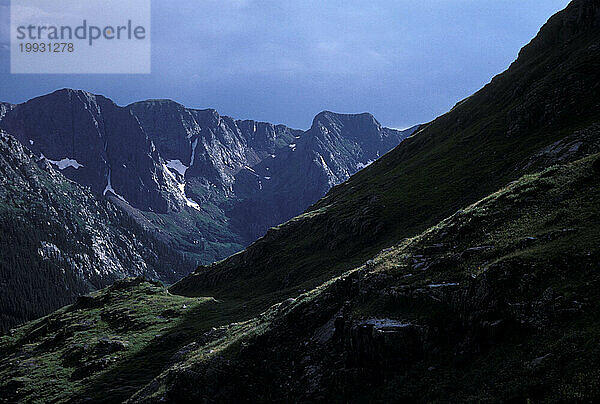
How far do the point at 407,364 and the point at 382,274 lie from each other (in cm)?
761

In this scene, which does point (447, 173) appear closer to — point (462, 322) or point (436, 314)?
point (436, 314)

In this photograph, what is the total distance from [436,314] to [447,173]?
152 feet

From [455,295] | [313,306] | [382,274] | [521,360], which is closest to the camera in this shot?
[521,360]

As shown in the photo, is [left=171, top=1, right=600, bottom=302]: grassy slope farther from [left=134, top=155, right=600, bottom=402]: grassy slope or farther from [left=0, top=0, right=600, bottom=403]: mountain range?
[left=134, top=155, right=600, bottom=402]: grassy slope

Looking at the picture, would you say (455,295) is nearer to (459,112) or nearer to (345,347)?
(345,347)

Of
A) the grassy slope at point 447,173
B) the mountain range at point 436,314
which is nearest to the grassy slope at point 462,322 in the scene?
the mountain range at point 436,314

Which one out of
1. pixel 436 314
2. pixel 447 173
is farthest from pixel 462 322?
pixel 447 173

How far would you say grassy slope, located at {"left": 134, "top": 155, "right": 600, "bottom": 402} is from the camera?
14.3 m

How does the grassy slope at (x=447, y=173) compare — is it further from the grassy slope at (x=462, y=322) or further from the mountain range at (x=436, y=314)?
the grassy slope at (x=462, y=322)

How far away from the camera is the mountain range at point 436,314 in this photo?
15.4m

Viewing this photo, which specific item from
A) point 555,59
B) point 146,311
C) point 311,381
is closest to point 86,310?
point 146,311

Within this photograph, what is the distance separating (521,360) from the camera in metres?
14.5

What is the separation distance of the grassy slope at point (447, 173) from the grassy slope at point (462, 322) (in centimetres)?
1956

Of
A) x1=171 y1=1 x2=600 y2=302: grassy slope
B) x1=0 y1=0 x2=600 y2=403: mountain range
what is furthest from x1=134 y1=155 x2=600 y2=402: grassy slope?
x1=171 y1=1 x2=600 y2=302: grassy slope
